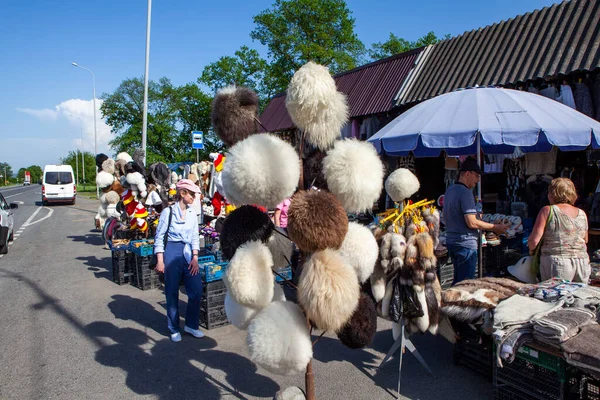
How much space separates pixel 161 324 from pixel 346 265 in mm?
4043

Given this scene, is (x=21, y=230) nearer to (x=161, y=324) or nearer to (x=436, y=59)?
(x=161, y=324)

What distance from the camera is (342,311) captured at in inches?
75.3

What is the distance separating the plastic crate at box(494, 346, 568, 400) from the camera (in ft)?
8.88

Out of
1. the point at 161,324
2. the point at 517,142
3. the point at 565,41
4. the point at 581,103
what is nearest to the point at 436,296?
the point at 517,142

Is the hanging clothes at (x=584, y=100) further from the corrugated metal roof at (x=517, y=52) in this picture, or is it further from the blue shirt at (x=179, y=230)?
the blue shirt at (x=179, y=230)

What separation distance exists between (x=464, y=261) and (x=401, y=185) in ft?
3.87

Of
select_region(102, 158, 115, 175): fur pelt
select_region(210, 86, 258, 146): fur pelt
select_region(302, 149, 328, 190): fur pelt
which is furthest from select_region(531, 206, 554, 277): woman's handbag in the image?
select_region(102, 158, 115, 175): fur pelt

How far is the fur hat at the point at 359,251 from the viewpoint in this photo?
2.16 metres

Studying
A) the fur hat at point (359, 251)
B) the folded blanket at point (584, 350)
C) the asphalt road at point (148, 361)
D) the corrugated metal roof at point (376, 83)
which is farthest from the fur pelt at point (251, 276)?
the corrugated metal roof at point (376, 83)

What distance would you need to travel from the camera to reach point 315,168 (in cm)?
224

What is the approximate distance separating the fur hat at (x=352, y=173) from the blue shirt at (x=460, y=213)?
2.28m

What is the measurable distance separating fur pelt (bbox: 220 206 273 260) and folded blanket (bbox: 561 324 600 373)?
2.05 metres

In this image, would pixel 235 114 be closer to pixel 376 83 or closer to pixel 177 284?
pixel 177 284

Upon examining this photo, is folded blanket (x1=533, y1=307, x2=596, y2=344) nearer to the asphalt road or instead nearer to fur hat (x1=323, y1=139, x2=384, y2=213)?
the asphalt road
